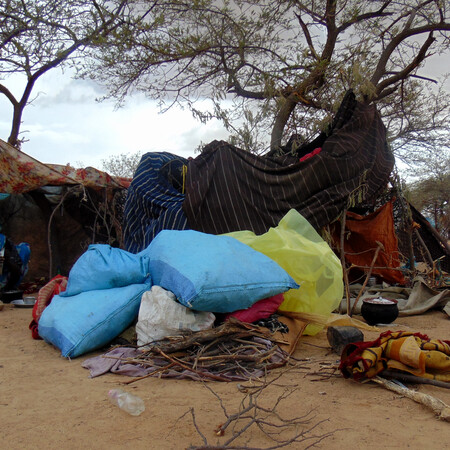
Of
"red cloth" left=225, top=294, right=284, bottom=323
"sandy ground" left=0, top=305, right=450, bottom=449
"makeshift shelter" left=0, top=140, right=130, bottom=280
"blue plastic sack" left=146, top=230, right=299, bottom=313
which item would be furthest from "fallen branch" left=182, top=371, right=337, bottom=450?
"makeshift shelter" left=0, top=140, right=130, bottom=280

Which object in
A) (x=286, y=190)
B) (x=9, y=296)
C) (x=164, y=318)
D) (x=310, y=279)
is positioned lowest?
(x=9, y=296)

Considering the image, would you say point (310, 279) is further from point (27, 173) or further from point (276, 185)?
point (27, 173)

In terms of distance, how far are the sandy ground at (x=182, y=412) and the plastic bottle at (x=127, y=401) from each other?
0.03m

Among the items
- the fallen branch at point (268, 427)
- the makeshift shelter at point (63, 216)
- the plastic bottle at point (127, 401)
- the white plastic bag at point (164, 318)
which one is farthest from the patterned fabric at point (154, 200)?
the fallen branch at point (268, 427)

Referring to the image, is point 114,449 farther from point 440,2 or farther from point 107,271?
point 440,2

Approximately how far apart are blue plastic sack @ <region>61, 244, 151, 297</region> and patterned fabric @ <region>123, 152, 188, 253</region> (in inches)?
55.7

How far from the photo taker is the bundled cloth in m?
2.03

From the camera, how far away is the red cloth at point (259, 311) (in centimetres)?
275

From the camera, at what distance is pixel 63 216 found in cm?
639

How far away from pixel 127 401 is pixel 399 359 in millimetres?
1207

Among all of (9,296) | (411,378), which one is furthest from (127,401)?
(9,296)

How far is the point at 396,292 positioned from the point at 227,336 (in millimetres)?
2538

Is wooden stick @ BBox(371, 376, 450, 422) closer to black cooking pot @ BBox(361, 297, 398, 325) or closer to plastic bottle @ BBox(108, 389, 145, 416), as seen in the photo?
plastic bottle @ BBox(108, 389, 145, 416)

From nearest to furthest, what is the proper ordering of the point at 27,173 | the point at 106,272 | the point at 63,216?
the point at 106,272 → the point at 27,173 → the point at 63,216
